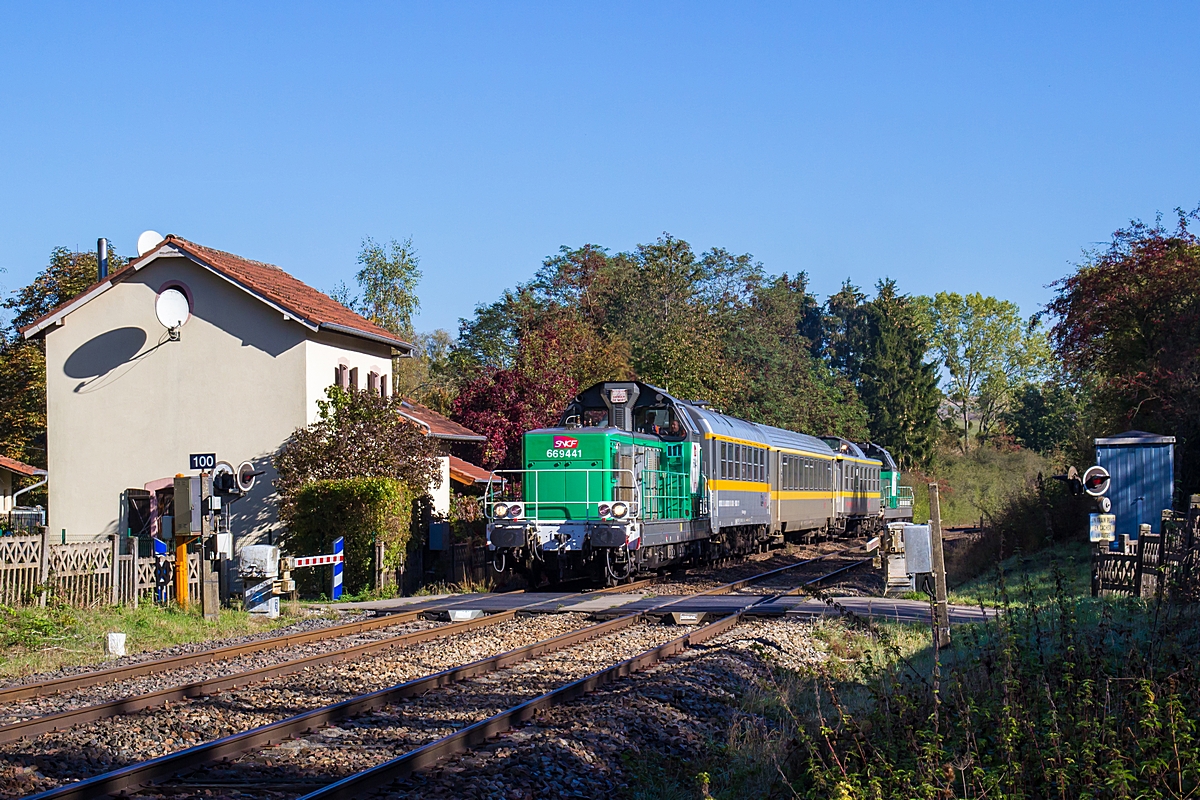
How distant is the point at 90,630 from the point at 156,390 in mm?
12130

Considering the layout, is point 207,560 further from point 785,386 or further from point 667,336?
point 785,386

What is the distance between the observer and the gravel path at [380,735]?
7.12 metres

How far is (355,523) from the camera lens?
70.6ft

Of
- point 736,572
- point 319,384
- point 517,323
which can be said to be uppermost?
point 517,323

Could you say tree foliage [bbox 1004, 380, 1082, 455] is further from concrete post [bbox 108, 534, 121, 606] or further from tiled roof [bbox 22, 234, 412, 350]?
concrete post [bbox 108, 534, 121, 606]

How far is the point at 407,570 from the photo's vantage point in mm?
22531

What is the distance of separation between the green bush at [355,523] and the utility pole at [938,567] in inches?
509

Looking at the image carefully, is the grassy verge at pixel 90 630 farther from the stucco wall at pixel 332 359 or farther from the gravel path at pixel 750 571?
the stucco wall at pixel 332 359

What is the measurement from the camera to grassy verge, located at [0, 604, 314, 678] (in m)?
13.4

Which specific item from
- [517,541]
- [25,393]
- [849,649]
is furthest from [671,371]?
[849,649]

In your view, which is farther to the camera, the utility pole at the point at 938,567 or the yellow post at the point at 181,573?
the yellow post at the point at 181,573

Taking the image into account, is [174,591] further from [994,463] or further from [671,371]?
[994,463]

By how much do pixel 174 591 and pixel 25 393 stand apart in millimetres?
24355

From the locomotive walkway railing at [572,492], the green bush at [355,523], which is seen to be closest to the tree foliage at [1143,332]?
the locomotive walkway railing at [572,492]
